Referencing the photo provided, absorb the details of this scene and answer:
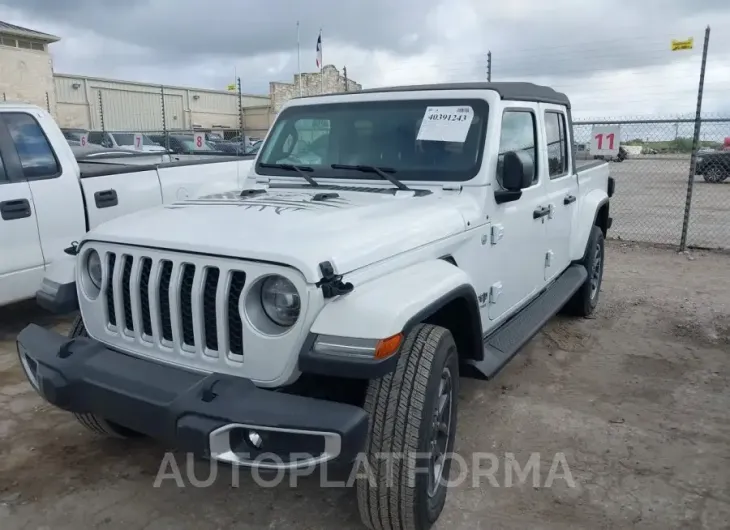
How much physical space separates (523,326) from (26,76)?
1388 inches

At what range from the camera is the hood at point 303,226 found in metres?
2.49

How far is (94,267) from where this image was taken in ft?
9.93

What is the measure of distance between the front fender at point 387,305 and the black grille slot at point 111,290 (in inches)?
42.7

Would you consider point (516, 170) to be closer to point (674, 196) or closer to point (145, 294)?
point (145, 294)

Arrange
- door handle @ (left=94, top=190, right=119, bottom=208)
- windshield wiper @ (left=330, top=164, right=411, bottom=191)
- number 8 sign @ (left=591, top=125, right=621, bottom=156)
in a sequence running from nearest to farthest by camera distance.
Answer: windshield wiper @ (left=330, top=164, right=411, bottom=191), door handle @ (left=94, top=190, right=119, bottom=208), number 8 sign @ (left=591, top=125, right=621, bottom=156)

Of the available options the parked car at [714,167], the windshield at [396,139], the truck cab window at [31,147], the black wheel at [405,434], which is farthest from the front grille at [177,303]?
the parked car at [714,167]

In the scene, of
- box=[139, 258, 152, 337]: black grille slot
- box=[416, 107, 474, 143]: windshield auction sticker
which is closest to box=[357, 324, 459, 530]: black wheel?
box=[139, 258, 152, 337]: black grille slot

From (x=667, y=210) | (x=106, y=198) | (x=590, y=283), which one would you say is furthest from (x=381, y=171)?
(x=667, y=210)

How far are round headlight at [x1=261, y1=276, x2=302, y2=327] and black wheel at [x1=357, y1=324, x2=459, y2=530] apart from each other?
43 cm

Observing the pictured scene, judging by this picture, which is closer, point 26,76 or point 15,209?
point 15,209

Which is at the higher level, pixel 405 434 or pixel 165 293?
pixel 165 293

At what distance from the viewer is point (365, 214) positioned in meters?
3.05

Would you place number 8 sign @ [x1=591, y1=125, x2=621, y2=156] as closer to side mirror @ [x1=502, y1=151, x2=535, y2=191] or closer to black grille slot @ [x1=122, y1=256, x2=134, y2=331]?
side mirror @ [x1=502, y1=151, x2=535, y2=191]

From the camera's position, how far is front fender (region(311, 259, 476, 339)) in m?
2.33
